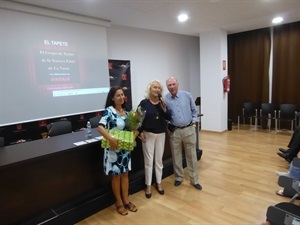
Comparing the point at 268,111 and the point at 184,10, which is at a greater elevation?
the point at 184,10

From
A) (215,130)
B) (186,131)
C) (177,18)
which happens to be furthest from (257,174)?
(177,18)

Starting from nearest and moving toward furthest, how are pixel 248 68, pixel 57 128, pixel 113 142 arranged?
pixel 113 142
pixel 57 128
pixel 248 68

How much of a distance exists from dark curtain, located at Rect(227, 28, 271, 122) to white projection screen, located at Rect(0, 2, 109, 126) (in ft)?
12.9

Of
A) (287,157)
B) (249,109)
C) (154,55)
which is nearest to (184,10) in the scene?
(154,55)

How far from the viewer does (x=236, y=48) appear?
656cm

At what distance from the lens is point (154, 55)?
6258 millimetres

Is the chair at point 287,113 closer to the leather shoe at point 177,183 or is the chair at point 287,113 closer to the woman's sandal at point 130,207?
the leather shoe at point 177,183

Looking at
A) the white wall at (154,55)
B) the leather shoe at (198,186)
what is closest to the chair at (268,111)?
the white wall at (154,55)

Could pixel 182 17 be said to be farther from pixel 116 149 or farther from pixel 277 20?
pixel 116 149

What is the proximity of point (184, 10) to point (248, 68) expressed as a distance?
10.8 feet

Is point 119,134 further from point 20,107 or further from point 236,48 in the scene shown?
point 236,48

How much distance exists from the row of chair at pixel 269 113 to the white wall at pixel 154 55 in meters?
1.91

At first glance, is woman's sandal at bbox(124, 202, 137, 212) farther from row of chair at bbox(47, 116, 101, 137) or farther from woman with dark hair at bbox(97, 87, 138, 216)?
row of chair at bbox(47, 116, 101, 137)

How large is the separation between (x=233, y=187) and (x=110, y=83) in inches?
128
